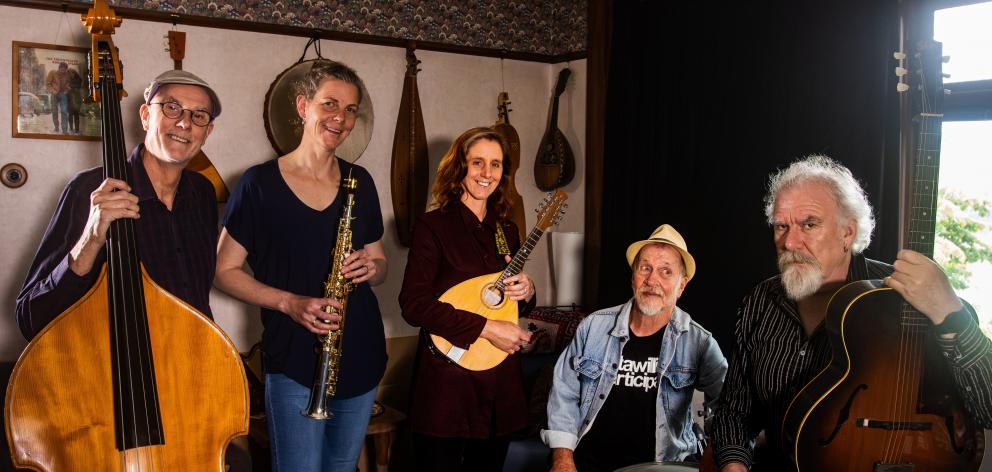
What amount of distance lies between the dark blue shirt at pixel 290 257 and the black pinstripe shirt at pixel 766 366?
3.36 feet

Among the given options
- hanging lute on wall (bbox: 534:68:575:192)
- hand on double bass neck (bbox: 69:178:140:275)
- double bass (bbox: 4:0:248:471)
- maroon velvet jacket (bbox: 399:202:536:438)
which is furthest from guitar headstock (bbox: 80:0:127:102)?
hanging lute on wall (bbox: 534:68:575:192)

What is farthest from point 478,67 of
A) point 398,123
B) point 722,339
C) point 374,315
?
point 374,315

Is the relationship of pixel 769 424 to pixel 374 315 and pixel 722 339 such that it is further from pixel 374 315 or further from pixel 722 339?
pixel 722 339

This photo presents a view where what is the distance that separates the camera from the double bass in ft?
5.68

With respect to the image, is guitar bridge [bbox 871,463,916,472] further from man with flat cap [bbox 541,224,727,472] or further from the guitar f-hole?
man with flat cap [bbox 541,224,727,472]

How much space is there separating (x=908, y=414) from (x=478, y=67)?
351 centimetres

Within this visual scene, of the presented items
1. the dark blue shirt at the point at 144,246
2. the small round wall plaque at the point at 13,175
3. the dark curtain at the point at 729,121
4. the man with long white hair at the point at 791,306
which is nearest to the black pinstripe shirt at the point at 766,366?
the man with long white hair at the point at 791,306

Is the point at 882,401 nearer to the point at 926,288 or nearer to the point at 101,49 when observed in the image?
the point at 926,288

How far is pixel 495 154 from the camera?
2.83m

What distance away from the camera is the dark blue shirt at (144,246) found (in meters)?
1.91

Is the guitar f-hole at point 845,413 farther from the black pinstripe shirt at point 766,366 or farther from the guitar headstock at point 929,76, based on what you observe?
the guitar headstock at point 929,76

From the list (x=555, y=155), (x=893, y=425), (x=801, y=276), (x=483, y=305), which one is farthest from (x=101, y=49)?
(x=555, y=155)

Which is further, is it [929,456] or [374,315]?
[374,315]

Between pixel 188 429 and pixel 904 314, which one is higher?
pixel 904 314
